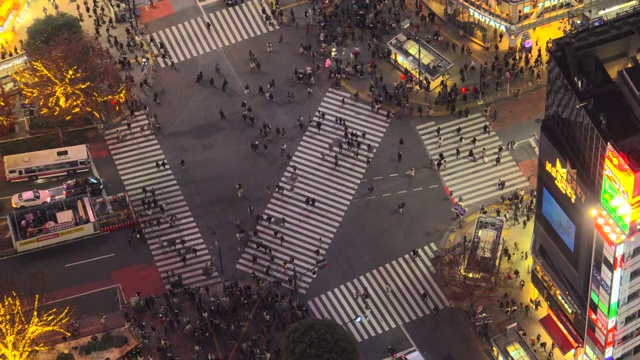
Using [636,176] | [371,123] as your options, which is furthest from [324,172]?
[636,176]

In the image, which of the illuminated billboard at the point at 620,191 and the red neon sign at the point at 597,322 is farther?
the red neon sign at the point at 597,322

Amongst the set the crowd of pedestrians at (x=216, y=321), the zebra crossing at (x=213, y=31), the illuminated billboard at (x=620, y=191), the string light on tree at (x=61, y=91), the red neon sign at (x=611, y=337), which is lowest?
the red neon sign at (x=611, y=337)

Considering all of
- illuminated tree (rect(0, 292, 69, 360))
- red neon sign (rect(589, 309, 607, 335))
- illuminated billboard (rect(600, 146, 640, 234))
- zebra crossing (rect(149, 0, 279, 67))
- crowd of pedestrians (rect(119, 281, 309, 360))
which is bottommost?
red neon sign (rect(589, 309, 607, 335))

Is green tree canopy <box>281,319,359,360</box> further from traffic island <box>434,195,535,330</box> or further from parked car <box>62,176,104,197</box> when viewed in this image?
parked car <box>62,176,104,197</box>

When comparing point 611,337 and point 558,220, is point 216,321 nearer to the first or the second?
point 558,220

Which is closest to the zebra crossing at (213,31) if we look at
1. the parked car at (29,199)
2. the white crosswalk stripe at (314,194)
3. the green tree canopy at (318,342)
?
the white crosswalk stripe at (314,194)

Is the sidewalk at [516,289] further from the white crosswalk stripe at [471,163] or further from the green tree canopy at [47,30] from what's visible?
the green tree canopy at [47,30]

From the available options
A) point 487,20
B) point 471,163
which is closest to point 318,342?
point 471,163

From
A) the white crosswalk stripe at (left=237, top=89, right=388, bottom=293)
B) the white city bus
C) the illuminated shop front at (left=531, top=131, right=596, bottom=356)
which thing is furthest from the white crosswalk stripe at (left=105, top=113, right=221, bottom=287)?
the illuminated shop front at (left=531, top=131, right=596, bottom=356)
